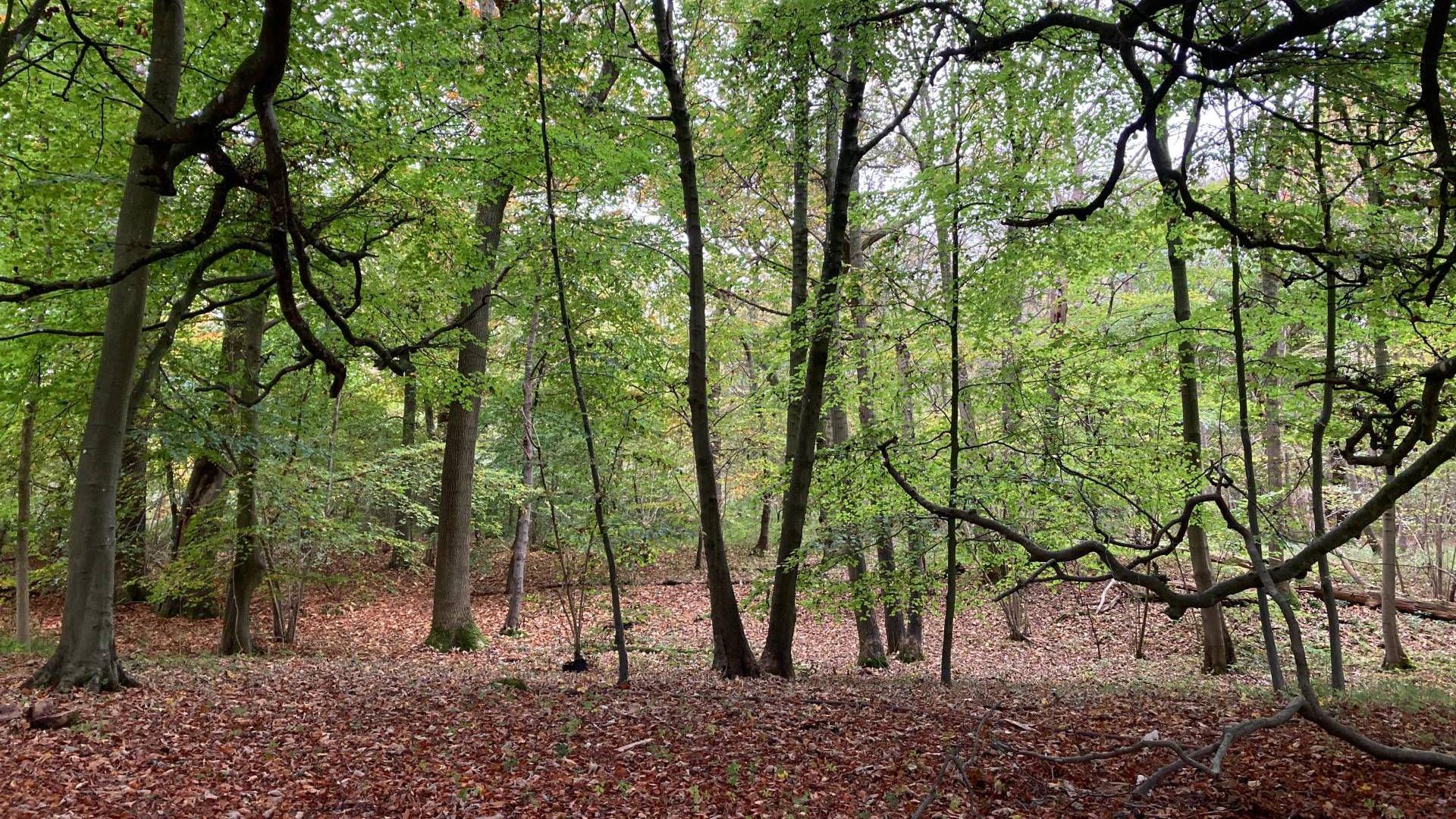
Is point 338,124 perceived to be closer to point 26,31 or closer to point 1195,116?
point 26,31

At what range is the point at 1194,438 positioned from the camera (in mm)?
9703

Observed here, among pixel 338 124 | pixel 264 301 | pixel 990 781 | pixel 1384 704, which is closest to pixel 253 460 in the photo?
pixel 264 301

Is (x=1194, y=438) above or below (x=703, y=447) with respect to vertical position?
above

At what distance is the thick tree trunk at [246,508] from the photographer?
396 inches

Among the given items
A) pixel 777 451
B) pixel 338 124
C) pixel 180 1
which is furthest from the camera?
pixel 777 451

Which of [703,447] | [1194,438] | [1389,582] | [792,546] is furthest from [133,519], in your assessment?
[1389,582]

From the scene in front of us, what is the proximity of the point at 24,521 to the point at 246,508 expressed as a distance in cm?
289

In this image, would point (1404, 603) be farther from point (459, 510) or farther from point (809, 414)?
point (459, 510)

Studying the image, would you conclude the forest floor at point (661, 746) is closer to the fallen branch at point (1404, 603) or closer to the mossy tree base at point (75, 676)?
the mossy tree base at point (75, 676)

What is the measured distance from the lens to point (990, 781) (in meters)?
4.44

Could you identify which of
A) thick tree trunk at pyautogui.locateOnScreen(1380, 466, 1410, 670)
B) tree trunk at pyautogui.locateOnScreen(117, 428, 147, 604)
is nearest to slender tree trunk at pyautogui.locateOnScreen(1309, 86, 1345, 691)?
thick tree trunk at pyautogui.locateOnScreen(1380, 466, 1410, 670)

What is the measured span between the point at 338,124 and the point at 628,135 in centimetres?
339

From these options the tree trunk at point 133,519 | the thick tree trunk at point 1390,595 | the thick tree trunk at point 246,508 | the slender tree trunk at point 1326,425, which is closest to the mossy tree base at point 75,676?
the tree trunk at point 133,519

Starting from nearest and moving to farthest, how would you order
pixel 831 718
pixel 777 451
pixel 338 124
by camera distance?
pixel 831 718, pixel 338 124, pixel 777 451
